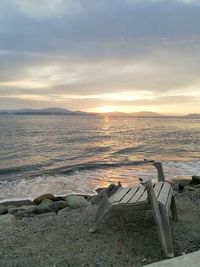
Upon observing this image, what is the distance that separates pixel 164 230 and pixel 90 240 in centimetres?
122

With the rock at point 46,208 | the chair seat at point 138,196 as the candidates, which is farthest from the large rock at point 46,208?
the chair seat at point 138,196

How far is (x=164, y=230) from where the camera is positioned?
4703mm

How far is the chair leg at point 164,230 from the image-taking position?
459 centimetres

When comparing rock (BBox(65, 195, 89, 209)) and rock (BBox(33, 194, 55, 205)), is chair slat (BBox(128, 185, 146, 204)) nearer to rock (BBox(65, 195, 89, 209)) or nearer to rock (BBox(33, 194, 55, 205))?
rock (BBox(65, 195, 89, 209))

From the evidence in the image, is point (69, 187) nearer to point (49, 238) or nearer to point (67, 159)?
point (49, 238)

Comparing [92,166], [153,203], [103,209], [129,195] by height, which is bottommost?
[92,166]

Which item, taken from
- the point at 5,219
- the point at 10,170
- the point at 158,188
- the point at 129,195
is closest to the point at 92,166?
the point at 10,170

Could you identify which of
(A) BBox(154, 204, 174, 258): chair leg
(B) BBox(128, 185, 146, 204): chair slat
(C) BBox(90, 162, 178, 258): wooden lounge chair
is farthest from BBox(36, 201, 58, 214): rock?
(A) BBox(154, 204, 174, 258): chair leg

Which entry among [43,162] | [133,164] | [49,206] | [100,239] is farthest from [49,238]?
[43,162]

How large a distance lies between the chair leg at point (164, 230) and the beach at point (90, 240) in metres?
0.13

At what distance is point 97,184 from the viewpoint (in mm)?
13641

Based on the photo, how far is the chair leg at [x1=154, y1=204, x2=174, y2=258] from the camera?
15.1 feet

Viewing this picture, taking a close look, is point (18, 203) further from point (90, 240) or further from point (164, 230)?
point (164, 230)

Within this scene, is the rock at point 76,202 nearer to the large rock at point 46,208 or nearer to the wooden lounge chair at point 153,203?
the large rock at point 46,208
